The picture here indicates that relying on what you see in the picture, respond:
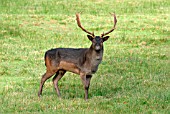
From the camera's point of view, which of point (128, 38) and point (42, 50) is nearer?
point (42, 50)

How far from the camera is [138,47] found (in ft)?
59.9

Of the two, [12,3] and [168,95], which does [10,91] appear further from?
[12,3]

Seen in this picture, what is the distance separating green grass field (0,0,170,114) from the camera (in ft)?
35.6

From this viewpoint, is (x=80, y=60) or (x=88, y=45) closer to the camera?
(x=80, y=60)

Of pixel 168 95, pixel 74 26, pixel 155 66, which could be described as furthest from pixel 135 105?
pixel 74 26

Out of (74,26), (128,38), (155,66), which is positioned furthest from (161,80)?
(74,26)

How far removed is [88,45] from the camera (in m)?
18.6

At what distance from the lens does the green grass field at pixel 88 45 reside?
10844 millimetres

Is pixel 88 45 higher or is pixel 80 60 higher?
pixel 80 60

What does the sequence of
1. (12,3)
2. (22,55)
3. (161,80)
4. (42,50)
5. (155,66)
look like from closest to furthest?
(161,80) → (155,66) → (22,55) → (42,50) → (12,3)

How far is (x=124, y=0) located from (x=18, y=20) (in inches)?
239

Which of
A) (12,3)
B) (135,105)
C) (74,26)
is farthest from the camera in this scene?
(12,3)

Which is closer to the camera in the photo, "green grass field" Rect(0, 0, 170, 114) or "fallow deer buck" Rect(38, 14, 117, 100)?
"green grass field" Rect(0, 0, 170, 114)

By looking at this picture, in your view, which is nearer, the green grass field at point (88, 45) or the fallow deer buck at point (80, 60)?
the green grass field at point (88, 45)
